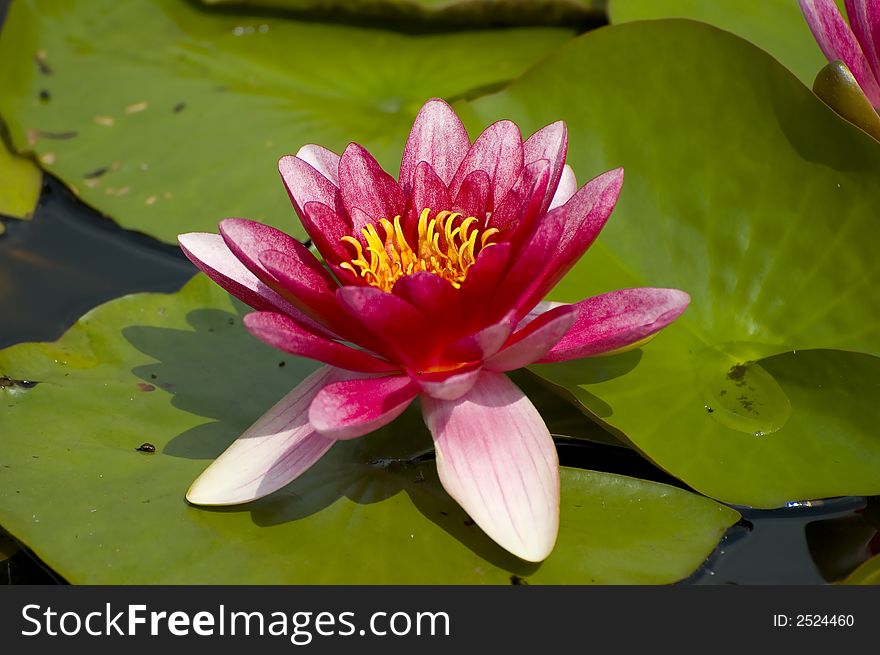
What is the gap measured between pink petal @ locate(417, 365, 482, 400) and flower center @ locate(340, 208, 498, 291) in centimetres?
20

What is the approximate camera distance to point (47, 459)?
1.74m

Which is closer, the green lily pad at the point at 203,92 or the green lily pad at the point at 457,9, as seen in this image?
the green lily pad at the point at 203,92

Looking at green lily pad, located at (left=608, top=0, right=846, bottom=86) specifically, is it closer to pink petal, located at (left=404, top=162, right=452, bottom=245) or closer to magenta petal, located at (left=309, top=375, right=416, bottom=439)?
pink petal, located at (left=404, top=162, right=452, bottom=245)

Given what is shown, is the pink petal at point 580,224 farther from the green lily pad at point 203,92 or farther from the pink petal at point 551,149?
the green lily pad at point 203,92

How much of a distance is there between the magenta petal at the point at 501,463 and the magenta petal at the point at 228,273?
354 mm

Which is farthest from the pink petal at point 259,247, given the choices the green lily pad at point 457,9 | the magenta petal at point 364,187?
the green lily pad at point 457,9

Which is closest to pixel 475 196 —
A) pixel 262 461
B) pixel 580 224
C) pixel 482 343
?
pixel 580 224

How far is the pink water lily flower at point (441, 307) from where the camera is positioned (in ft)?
4.84

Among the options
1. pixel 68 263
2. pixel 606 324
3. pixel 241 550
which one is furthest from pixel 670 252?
pixel 68 263

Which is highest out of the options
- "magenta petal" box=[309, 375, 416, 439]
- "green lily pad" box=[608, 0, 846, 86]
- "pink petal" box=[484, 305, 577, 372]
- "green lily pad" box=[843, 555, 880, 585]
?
"green lily pad" box=[608, 0, 846, 86]

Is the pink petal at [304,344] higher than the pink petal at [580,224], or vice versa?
the pink petal at [580,224]

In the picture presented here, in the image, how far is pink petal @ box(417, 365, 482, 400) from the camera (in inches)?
57.4

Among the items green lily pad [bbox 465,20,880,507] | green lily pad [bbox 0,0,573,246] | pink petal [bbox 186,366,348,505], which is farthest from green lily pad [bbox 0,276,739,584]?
green lily pad [bbox 0,0,573,246]

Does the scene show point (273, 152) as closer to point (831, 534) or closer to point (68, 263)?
point (68, 263)
